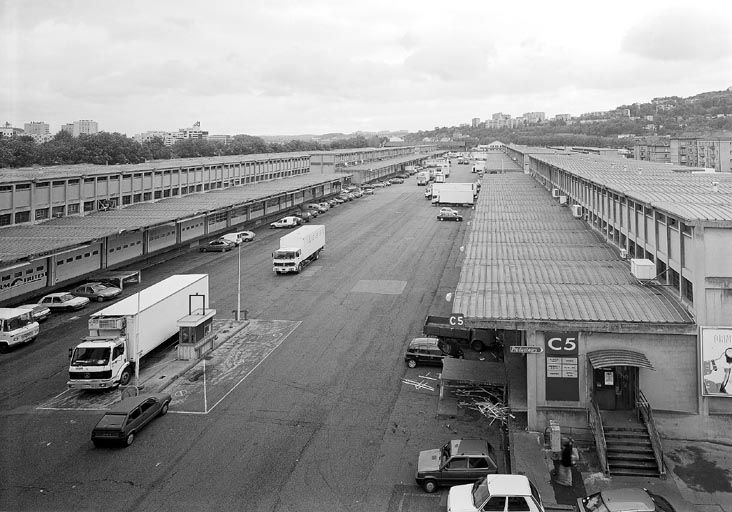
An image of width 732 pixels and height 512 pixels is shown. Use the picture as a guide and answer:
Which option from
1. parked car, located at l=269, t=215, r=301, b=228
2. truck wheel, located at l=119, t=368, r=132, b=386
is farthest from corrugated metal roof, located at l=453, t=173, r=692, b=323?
parked car, located at l=269, t=215, r=301, b=228

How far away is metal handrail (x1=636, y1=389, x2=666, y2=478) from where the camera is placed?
46.6 feet

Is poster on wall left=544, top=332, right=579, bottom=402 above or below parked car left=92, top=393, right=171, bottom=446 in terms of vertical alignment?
above

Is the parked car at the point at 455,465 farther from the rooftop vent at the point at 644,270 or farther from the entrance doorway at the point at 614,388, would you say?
the rooftop vent at the point at 644,270

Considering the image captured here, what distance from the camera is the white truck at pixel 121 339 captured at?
20.5 m

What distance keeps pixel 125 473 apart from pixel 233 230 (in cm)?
4593

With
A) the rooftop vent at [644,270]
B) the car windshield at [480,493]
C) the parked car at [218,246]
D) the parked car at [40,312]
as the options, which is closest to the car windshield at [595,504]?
Answer: the car windshield at [480,493]

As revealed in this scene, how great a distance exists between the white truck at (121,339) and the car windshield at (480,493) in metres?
13.9

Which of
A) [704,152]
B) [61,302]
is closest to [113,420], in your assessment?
[61,302]

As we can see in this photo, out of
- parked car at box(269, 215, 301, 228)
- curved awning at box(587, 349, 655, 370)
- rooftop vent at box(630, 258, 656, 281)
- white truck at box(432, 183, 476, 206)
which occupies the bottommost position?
curved awning at box(587, 349, 655, 370)

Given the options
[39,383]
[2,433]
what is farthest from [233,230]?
[2,433]

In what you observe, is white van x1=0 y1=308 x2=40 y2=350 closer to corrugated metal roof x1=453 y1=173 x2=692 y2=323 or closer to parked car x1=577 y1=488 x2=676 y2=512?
corrugated metal roof x1=453 y1=173 x2=692 y2=323

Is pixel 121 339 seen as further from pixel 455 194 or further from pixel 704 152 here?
pixel 704 152

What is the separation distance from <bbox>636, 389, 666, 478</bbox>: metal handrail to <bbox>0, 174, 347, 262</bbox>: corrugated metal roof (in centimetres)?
2882

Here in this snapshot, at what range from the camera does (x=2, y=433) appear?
17.5 meters
